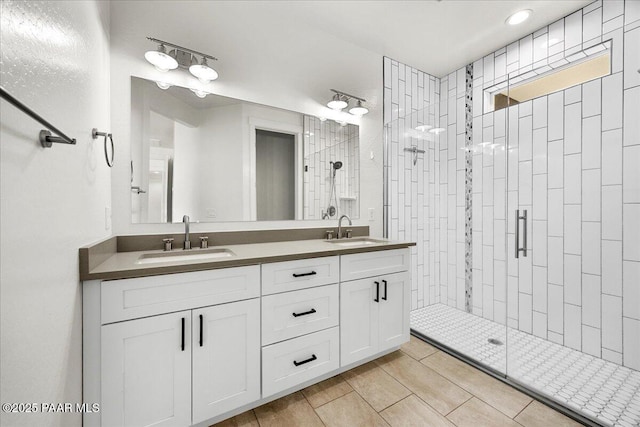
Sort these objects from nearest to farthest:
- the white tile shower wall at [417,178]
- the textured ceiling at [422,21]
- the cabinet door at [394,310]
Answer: the cabinet door at [394,310] → the textured ceiling at [422,21] → the white tile shower wall at [417,178]

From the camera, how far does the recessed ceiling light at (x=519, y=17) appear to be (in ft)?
6.64

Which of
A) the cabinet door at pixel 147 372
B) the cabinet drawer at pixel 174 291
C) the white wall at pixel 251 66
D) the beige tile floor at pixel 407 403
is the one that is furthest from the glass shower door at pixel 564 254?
the cabinet door at pixel 147 372

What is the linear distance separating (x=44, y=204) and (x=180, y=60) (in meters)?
1.34

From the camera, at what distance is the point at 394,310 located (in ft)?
6.24

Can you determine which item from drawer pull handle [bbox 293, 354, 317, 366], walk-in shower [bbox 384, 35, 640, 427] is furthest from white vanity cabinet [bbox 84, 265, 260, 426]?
walk-in shower [bbox 384, 35, 640, 427]

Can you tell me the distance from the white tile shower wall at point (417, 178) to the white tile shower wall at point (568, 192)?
0.12m

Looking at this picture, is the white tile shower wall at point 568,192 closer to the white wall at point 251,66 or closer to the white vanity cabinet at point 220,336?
the white wall at point 251,66

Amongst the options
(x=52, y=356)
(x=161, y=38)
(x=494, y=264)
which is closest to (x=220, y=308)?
(x=52, y=356)

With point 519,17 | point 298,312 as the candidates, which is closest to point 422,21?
point 519,17

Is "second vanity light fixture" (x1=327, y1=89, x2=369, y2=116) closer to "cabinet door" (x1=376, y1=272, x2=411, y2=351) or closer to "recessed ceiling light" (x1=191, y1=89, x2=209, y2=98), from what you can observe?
"recessed ceiling light" (x1=191, y1=89, x2=209, y2=98)

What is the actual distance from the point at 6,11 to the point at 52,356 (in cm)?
87

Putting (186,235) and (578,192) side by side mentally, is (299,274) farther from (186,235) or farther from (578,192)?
(578,192)

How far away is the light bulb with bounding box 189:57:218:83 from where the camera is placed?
1.68 metres

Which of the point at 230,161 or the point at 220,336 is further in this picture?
the point at 230,161
